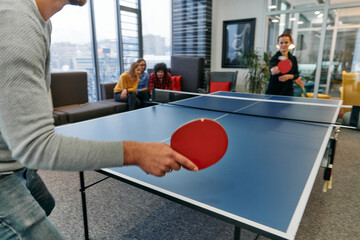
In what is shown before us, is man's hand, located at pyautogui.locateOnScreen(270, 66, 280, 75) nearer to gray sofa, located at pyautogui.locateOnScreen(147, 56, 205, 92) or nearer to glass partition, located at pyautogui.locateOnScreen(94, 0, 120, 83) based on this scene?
gray sofa, located at pyautogui.locateOnScreen(147, 56, 205, 92)

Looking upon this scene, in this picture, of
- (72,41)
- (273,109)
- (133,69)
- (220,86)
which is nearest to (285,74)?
(273,109)

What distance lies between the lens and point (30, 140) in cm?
64

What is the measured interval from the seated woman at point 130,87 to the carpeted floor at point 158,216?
95.6 inches

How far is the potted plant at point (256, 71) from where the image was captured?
6.30m

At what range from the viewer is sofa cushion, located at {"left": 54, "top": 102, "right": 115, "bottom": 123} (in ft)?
13.5

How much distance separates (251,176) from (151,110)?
5.22 ft

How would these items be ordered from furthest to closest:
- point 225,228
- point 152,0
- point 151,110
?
1. point 152,0
2. point 151,110
3. point 225,228

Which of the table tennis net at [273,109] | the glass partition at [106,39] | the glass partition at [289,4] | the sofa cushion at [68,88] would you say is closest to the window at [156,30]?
the glass partition at [106,39]

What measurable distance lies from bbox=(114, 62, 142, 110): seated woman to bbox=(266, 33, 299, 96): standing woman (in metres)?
2.53

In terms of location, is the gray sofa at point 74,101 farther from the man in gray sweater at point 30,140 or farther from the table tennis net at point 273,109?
the man in gray sweater at point 30,140

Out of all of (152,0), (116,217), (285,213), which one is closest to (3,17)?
(285,213)

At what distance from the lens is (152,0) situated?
6.62 m

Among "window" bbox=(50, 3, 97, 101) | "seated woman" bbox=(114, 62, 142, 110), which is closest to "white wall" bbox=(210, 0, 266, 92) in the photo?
"seated woman" bbox=(114, 62, 142, 110)

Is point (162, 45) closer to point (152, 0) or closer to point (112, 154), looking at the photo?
point (152, 0)
